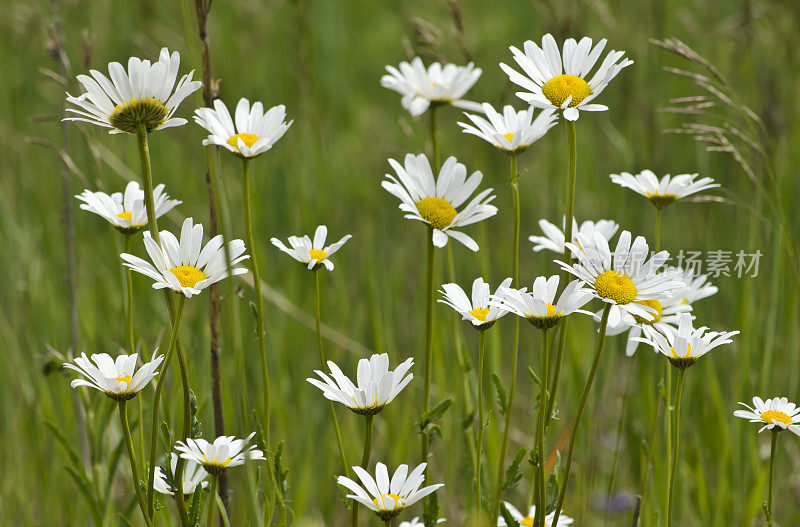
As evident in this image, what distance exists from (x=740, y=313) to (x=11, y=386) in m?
2.16

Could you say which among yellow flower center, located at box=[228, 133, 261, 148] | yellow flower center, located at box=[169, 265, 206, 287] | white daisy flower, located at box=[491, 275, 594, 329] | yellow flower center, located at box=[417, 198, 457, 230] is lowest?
white daisy flower, located at box=[491, 275, 594, 329]

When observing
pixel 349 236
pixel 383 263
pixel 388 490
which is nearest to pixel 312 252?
pixel 349 236

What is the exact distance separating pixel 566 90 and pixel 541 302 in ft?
1.32

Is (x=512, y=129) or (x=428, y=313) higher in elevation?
(x=512, y=129)

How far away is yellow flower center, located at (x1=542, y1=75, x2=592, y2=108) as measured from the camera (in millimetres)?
1430

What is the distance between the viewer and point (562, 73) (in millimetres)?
1537

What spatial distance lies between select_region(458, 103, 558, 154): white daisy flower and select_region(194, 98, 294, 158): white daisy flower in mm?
325

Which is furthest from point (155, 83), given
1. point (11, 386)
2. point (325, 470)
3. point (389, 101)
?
point (389, 101)

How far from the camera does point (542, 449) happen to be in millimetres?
1264

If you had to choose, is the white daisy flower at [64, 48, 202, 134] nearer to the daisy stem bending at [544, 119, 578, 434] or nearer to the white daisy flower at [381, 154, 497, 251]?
the white daisy flower at [381, 154, 497, 251]

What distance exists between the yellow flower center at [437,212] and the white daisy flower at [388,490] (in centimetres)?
41

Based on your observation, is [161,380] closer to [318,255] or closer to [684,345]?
[318,255]

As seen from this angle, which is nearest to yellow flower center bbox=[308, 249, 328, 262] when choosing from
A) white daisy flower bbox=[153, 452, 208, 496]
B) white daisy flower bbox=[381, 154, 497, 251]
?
white daisy flower bbox=[381, 154, 497, 251]

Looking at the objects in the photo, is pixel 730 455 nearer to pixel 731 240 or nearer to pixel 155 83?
pixel 731 240
